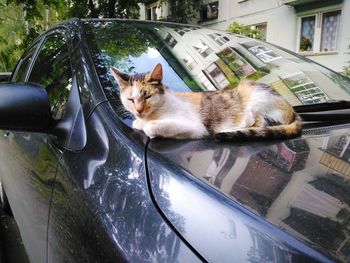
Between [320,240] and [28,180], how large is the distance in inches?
57.3

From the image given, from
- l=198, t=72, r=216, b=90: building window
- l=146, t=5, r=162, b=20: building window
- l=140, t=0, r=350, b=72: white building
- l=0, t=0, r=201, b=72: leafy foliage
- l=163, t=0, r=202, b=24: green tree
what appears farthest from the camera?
l=146, t=5, r=162, b=20: building window

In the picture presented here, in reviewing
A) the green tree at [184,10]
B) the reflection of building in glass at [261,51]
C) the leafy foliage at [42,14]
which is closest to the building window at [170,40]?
the reflection of building in glass at [261,51]

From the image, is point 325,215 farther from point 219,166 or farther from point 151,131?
point 151,131

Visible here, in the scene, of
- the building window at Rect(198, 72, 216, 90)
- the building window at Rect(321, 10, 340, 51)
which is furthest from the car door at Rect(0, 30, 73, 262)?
the building window at Rect(321, 10, 340, 51)

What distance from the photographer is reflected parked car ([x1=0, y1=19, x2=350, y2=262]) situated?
778mm

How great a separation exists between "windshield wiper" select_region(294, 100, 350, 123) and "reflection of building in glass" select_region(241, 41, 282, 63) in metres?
0.43

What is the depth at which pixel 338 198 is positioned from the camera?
0.85m

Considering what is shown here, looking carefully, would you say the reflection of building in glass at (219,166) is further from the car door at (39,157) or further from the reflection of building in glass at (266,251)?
the car door at (39,157)

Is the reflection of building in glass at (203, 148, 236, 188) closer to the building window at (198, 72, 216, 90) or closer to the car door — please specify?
the building window at (198, 72, 216, 90)

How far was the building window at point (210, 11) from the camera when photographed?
15.5 metres

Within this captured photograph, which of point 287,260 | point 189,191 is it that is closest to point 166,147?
point 189,191

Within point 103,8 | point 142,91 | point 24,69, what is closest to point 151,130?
point 142,91

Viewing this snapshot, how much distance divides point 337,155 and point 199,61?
2.77ft

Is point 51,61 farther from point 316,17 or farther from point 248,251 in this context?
point 316,17
